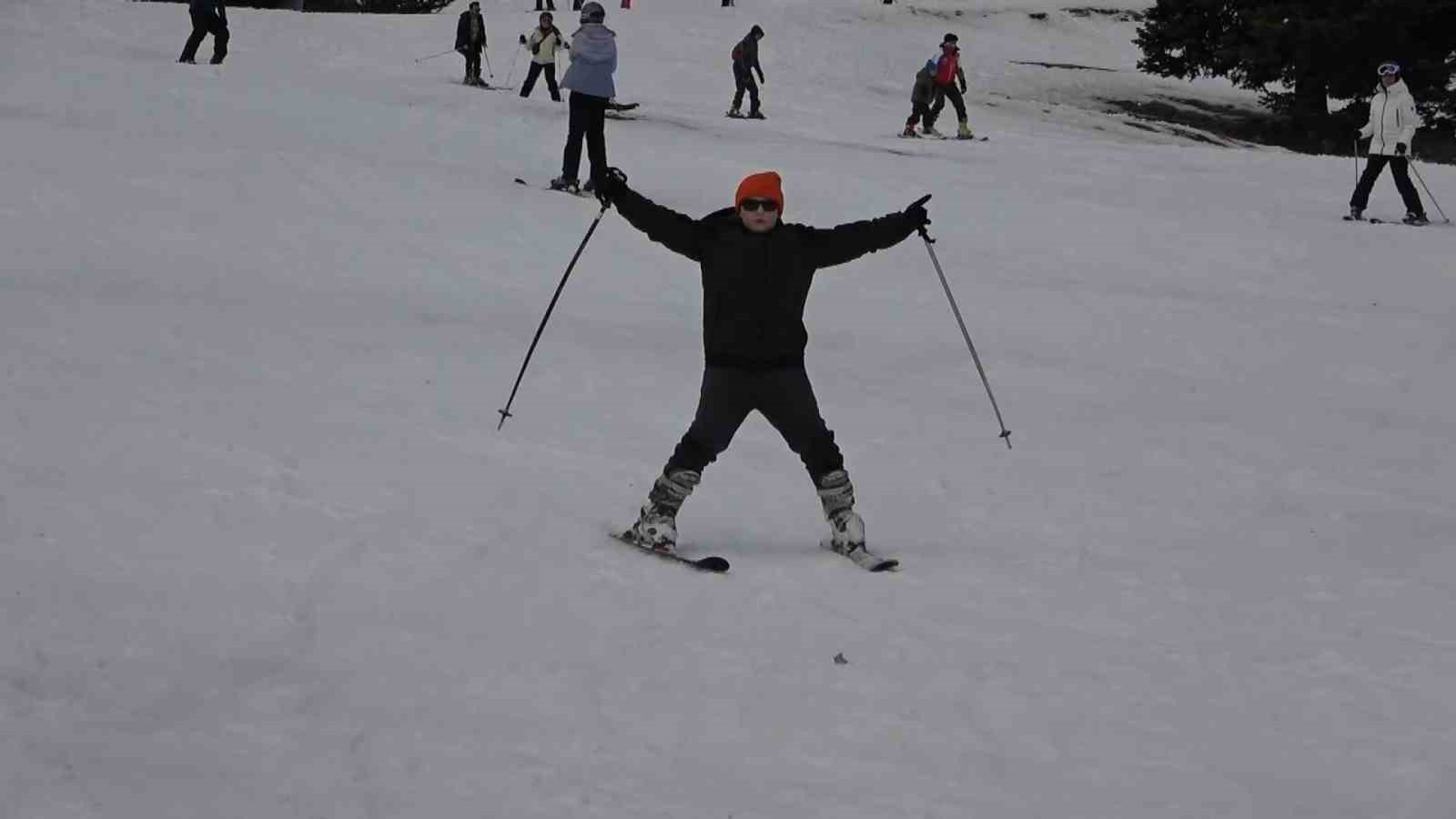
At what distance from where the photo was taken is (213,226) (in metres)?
11.4

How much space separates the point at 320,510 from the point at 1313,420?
6319 mm

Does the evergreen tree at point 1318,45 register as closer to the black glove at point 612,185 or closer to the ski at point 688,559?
the black glove at point 612,185

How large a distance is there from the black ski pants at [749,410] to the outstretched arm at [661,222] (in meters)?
0.50

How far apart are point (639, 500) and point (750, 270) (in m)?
1.43

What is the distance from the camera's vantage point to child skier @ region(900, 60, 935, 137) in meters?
22.3

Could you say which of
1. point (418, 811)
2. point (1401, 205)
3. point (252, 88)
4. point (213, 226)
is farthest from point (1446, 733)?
point (252, 88)

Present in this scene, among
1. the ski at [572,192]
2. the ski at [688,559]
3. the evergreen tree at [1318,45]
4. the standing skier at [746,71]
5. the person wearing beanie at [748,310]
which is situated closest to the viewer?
the ski at [688,559]

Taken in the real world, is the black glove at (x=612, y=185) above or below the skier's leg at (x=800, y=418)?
above

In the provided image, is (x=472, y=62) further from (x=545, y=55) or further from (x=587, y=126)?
(x=587, y=126)

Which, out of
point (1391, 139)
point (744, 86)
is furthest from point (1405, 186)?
point (744, 86)

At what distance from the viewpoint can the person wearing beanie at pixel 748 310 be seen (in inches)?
229

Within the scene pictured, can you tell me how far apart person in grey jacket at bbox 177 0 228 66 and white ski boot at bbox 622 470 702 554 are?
17202 millimetres

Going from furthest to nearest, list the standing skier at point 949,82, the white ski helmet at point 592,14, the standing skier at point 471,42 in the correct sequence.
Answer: the standing skier at point 471,42 < the standing skier at point 949,82 < the white ski helmet at point 592,14

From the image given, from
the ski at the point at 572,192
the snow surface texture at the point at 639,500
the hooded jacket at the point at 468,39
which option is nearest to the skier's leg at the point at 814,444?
the snow surface texture at the point at 639,500
